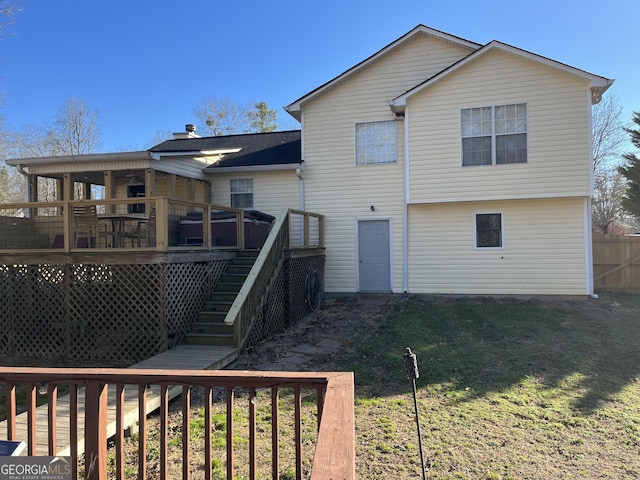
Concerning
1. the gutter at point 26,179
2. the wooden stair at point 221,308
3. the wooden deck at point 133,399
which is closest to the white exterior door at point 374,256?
the wooden stair at point 221,308

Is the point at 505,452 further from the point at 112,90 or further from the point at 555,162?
the point at 112,90

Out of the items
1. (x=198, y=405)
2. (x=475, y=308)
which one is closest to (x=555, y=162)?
(x=475, y=308)

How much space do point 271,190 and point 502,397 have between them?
9522mm

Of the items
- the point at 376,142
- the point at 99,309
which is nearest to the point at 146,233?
the point at 99,309

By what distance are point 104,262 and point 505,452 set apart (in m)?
6.69

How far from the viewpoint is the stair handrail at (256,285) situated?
7.43 metres

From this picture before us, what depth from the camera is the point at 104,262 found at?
764 centimetres

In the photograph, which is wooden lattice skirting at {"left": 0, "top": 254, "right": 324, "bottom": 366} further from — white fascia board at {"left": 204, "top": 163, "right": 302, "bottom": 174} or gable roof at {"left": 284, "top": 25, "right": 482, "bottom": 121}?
gable roof at {"left": 284, "top": 25, "right": 482, "bottom": 121}

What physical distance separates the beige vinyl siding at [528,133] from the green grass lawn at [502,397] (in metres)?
3.38

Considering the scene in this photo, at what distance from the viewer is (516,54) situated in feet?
35.8

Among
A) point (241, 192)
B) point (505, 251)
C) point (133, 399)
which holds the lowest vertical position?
point (133, 399)

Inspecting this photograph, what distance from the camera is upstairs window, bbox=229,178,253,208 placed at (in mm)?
13570

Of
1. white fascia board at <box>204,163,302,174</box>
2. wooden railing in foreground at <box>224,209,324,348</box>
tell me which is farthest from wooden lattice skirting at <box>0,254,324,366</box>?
white fascia board at <box>204,163,302,174</box>

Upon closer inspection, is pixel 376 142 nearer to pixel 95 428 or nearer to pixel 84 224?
pixel 84 224
